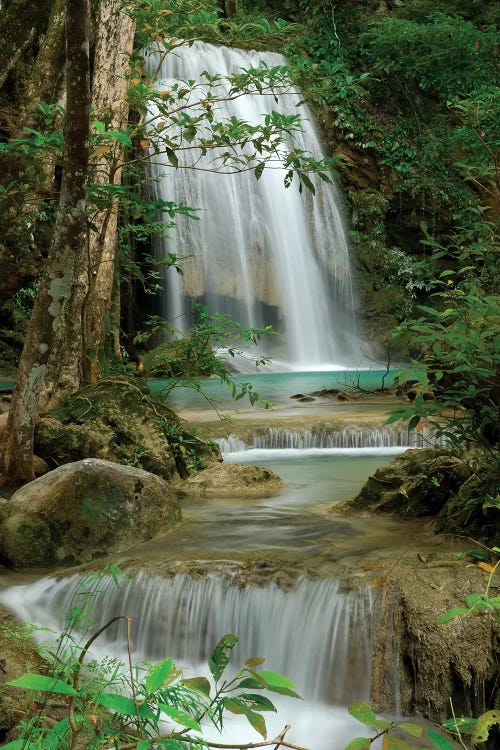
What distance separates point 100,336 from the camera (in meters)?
7.98

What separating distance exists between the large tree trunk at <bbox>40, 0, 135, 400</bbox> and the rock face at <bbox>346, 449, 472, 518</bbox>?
276cm

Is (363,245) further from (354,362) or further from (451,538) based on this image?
(451,538)

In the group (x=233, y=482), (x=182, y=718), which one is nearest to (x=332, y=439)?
(x=233, y=482)

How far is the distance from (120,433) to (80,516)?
1.86 meters

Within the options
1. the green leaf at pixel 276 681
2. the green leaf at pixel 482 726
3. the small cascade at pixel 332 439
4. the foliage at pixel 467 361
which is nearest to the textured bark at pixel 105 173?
the small cascade at pixel 332 439

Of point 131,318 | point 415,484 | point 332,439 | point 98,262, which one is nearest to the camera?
point 415,484

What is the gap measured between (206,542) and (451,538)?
4.73 ft

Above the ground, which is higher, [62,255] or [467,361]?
[62,255]

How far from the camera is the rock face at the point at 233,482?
6.44 m

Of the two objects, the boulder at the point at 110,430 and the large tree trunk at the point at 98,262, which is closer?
the boulder at the point at 110,430

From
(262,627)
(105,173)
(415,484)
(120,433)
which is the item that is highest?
(105,173)

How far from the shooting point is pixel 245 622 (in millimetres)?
4004

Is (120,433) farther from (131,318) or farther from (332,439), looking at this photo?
(131,318)

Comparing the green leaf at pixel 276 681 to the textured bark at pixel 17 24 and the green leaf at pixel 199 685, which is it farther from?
the textured bark at pixel 17 24
